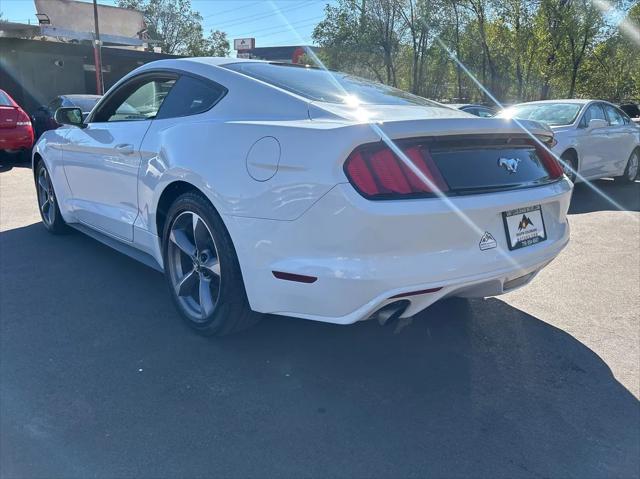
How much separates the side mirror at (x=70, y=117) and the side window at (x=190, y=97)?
4.11 feet

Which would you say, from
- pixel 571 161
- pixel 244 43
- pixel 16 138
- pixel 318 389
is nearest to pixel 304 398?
pixel 318 389

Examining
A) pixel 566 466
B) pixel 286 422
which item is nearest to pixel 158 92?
pixel 286 422

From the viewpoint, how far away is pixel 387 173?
257 centimetres

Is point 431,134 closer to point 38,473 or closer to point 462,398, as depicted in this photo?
point 462,398

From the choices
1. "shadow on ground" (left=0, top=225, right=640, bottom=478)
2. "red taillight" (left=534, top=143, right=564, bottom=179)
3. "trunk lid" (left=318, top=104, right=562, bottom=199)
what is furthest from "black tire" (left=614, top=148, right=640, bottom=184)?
"trunk lid" (left=318, top=104, right=562, bottom=199)

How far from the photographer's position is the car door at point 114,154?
12.6 feet

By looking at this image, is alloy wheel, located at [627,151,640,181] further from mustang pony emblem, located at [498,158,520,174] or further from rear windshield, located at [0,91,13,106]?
rear windshield, located at [0,91,13,106]

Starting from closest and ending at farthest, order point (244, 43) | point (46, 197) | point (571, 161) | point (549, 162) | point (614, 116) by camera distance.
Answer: point (549, 162)
point (46, 197)
point (571, 161)
point (614, 116)
point (244, 43)

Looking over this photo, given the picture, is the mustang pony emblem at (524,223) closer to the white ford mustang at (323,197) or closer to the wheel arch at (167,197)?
the white ford mustang at (323,197)

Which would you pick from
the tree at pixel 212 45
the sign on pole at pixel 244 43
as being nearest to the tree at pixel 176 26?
the tree at pixel 212 45

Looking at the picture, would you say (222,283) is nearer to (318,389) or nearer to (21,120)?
(318,389)

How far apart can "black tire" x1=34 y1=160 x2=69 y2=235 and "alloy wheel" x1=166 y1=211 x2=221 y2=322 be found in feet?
7.51

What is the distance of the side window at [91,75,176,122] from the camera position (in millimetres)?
3857

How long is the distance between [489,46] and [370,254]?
89.2 ft
